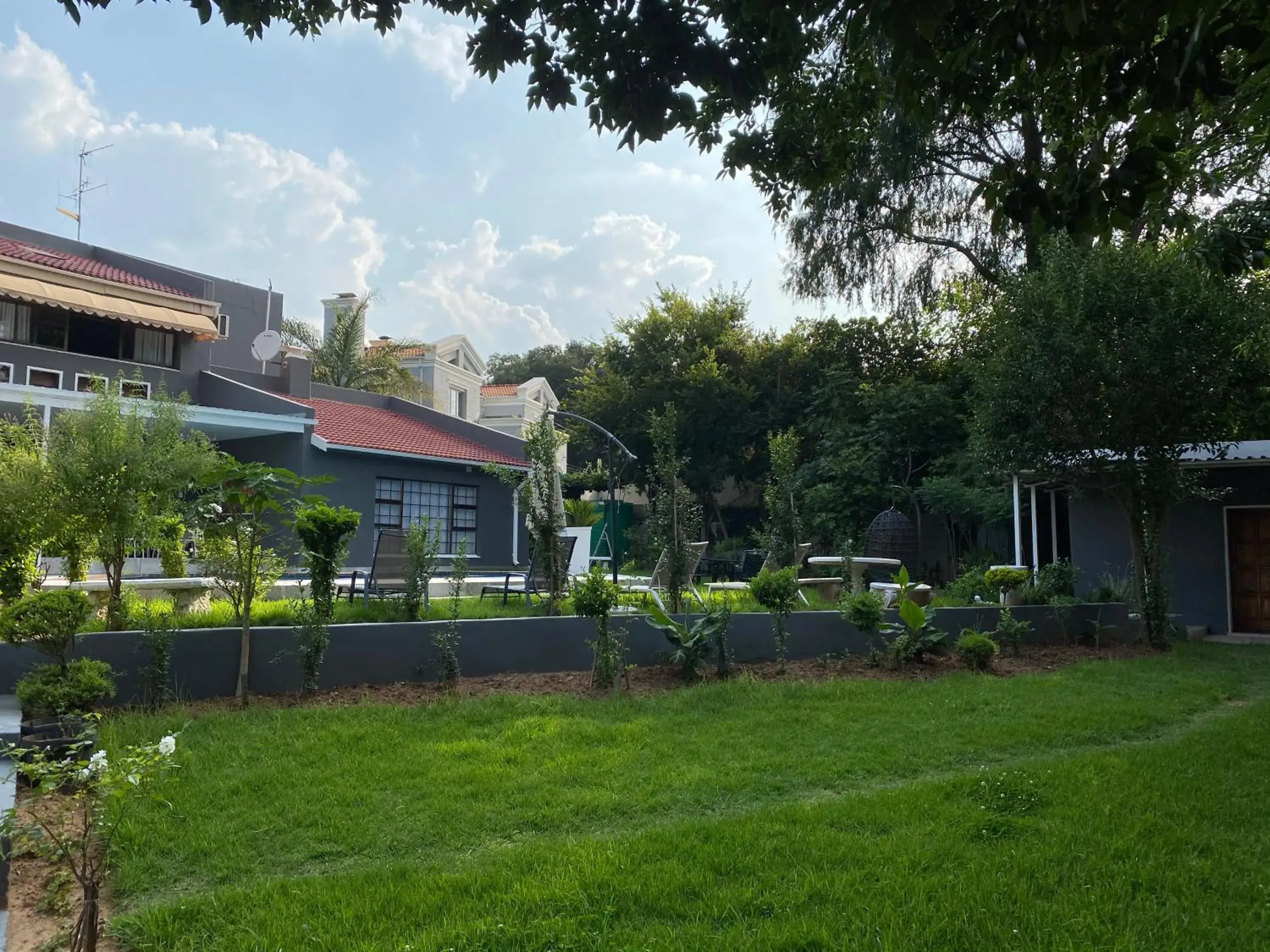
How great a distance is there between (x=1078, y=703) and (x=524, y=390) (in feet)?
108

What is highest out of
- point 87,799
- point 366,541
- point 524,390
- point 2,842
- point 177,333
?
point 524,390

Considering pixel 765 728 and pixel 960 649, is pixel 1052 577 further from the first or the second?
pixel 765 728

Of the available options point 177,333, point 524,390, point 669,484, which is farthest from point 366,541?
point 524,390

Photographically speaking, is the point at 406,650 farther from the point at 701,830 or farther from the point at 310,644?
the point at 701,830

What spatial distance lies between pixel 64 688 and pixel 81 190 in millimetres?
23967

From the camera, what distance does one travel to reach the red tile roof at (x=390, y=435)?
18.1 meters

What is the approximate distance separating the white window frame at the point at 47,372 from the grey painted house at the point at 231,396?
23mm

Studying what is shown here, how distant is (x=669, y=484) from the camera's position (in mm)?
10602

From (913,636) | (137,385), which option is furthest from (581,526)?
(913,636)

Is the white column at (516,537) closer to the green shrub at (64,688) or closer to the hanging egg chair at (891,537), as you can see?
the hanging egg chair at (891,537)

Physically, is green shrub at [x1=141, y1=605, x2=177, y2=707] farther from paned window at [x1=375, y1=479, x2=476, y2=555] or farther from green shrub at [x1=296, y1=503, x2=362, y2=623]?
paned window at [x1=375, y1=479, x2=476, y2=555]

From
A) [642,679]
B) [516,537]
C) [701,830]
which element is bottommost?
[701,830]

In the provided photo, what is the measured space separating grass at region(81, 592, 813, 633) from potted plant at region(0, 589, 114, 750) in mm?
844

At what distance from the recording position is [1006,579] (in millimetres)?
13078
